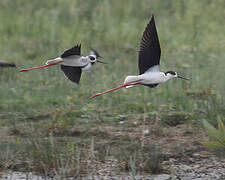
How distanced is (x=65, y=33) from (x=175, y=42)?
1463mm

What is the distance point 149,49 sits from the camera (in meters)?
2.92

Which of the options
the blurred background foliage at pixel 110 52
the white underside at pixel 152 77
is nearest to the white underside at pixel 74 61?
the white underside at pixel 152 77

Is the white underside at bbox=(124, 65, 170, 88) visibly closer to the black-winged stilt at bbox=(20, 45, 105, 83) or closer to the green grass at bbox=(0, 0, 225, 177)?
the black-winged stilt at bbox=(20, 45, 105, 83)

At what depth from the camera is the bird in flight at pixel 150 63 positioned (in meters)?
2.88

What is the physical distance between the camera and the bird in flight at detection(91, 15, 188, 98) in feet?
9.46

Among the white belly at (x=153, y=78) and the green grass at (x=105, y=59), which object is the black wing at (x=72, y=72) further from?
the green grass at (x=105, y=59)

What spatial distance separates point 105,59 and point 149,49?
2.90m

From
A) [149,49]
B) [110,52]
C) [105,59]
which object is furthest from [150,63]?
[110,52]

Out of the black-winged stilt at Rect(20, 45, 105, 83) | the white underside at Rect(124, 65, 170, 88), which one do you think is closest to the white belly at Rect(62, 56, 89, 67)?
the black-winged stilt at Rect(20, 45, 105, 83)

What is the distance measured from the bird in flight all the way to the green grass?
0.90 m

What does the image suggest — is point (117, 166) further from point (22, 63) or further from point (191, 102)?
point (22, 63)

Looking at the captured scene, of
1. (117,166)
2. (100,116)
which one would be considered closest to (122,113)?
(100,116)

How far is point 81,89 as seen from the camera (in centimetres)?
460

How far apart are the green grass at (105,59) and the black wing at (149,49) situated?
3.07 ft
